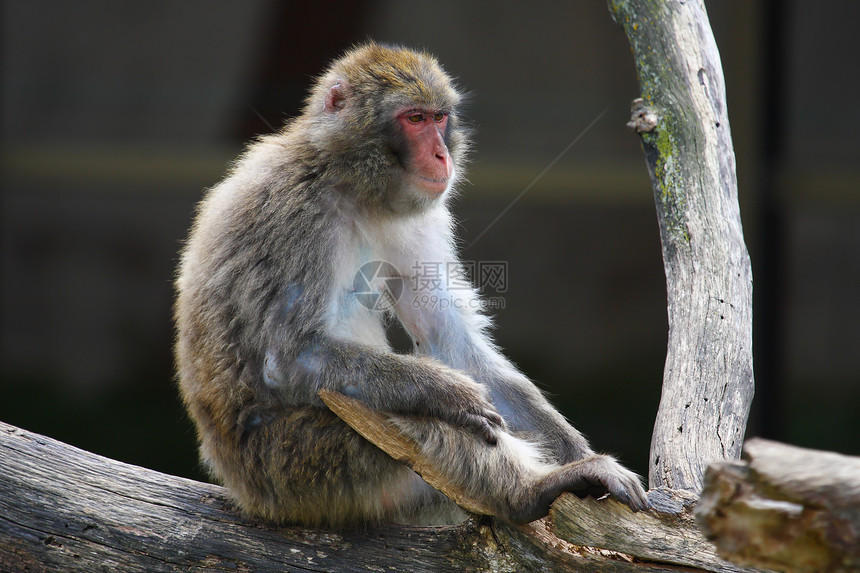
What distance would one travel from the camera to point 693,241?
3.55 meters

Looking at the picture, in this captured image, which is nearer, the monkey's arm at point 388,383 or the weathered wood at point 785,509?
the weathered wood at point 785,509

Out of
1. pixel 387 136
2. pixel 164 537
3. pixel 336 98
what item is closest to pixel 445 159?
pixel 387 136

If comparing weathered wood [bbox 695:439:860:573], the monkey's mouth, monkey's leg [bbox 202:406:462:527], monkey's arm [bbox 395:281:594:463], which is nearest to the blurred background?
monkey's arm [bbox 395:281:594:463]

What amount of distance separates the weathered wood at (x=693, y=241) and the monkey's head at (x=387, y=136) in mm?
951

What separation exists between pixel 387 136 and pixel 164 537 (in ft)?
5.89

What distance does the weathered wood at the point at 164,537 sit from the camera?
9.59 feet

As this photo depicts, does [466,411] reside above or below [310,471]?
above

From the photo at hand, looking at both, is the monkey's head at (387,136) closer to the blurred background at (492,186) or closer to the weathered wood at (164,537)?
the weathered wood at (164,537)

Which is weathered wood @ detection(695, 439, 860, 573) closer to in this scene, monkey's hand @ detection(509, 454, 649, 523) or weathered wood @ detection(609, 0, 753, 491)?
monkey's hand @ detection(509, 454, 649, 523)

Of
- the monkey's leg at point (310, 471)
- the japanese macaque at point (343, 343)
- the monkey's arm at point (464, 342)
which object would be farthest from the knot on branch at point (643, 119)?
the monkey's leg at point (310, 471)

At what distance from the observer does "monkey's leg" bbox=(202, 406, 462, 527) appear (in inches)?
121

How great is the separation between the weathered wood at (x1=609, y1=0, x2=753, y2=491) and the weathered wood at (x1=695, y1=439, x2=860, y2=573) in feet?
3.64

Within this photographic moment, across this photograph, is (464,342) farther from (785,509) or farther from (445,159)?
(785,509)

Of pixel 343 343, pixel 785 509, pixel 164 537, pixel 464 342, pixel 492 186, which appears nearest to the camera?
pixel 785 509
